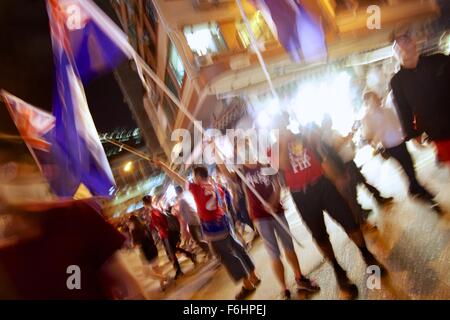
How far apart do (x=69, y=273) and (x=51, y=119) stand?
178 cm

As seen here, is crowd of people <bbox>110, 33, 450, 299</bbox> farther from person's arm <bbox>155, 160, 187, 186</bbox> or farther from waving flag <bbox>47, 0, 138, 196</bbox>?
waving flag <bbox>47, 0, 138, 196</bbox>

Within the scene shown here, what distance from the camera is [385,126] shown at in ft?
11.8

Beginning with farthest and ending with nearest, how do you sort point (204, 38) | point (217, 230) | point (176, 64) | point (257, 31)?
1. point (176, 64)
2. point (204, 38)
3. point (257, 31)
4. point (217, 230)

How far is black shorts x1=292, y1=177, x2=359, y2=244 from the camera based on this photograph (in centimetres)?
271

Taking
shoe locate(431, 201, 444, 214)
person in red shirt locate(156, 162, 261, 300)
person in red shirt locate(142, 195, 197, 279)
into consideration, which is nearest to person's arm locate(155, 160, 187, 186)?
person in red shirt locate(156, 162, 261, 300)

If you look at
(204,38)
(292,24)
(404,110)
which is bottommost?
(404,110)

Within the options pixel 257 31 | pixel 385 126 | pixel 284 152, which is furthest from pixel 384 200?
pixel 257 31

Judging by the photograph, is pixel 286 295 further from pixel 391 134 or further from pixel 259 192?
pixel 391 134

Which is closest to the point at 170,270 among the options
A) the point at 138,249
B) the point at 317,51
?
the point at 138,249

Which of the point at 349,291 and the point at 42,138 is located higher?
the point at 42,138

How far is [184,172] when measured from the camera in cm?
429

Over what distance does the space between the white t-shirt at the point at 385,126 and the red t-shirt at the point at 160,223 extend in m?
2.96

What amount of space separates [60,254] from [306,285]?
6.84 feet

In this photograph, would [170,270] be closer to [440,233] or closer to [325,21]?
[440,233]
